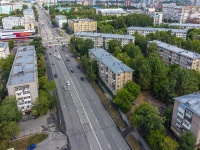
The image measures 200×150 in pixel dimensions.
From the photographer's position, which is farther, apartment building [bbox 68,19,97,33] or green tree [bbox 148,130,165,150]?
apartment building [bbox 68,19,97,33]

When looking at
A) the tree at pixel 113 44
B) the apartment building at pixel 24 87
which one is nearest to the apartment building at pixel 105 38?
the tree at pixel 113 44

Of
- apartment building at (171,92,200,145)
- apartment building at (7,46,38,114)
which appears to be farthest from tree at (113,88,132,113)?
apartment building at (7,46,38,114)

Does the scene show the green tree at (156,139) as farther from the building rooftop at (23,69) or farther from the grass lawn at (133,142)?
the building rooftop at (23,69)

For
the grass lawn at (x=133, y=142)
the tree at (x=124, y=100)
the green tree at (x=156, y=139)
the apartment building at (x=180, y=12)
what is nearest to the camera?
the green tree at (x=156, y=139)

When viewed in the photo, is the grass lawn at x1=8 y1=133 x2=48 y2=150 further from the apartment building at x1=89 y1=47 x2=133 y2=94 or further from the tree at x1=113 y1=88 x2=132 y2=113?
the apartment building at x1=89 y1=47 x2=133 y2=94

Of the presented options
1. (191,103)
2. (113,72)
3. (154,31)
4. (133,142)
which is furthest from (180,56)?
(154,31)

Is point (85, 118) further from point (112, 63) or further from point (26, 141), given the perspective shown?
point (112, 63)
